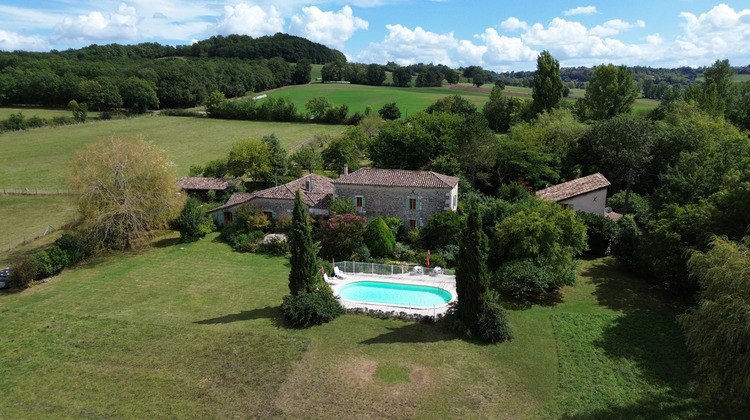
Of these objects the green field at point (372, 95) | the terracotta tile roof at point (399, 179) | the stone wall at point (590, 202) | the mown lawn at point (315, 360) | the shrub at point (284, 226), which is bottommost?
the mown lawn at point (315, 360)

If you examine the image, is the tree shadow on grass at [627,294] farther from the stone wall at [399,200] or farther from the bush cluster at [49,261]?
the bush cluster at [49,261]

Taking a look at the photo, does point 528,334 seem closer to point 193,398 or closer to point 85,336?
point 193,398

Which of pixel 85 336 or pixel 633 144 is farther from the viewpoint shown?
pixel 633 144

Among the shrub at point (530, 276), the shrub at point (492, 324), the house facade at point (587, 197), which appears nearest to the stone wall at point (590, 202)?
the house facade at point (587, 197)

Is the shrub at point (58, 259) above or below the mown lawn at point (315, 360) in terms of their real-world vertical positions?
above

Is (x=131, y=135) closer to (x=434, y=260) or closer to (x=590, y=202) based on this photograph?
(x=434, y=260)

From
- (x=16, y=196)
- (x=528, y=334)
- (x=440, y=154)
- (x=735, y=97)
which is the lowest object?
(x=528, y=334)

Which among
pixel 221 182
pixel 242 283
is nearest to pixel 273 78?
pixel 221 182
